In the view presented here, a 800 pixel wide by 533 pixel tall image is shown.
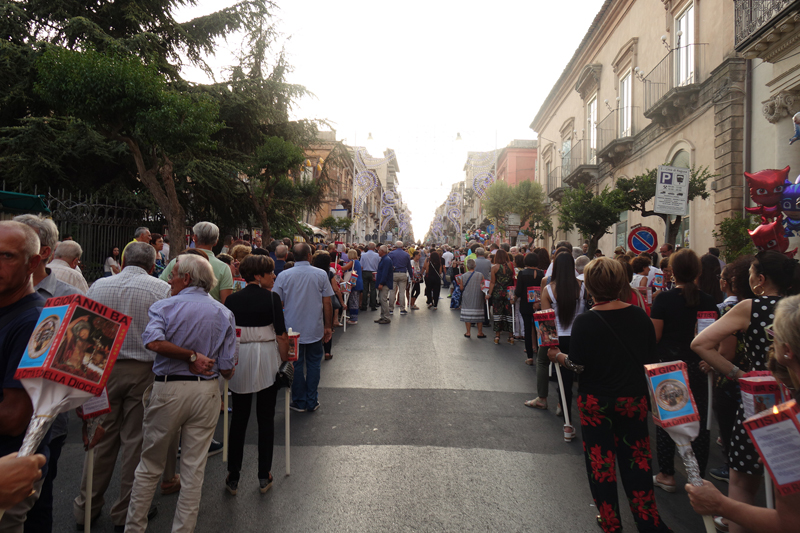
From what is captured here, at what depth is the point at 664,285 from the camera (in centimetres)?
838

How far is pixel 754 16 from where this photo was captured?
1131 cm

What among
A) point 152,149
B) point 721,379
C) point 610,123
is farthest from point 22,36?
point 610,123

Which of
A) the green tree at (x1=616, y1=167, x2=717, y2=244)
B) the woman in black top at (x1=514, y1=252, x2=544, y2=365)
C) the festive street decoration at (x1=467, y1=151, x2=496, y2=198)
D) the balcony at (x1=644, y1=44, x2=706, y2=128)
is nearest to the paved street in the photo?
the woman in black top at (x1=514, y1=252, x2=544, y2=365)

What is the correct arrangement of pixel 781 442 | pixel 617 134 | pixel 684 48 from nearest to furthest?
pixel 781 442, pixel 684 48, pixel 617 134

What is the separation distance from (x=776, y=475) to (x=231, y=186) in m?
18.7

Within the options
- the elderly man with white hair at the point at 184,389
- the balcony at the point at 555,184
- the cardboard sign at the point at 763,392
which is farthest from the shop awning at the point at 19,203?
the balcony at the point at 555,184

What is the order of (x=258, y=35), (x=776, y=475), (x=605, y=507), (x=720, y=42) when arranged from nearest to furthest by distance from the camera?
(x=776, y=475)
(x=605, y=507)
(x=720, y=42)
(x=258, y=35)

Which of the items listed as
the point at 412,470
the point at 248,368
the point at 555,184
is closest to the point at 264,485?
the point at 248,368

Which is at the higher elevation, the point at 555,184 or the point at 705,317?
the point at 555,184

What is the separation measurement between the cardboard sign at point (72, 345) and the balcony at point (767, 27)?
12.0m

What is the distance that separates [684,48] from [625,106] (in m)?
5.12

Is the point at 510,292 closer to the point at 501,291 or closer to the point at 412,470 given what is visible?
the point at 501,291

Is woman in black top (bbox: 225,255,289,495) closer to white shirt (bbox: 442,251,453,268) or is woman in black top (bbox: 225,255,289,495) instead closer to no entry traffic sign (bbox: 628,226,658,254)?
no entry traffic sign (bbox: 628,226,658,254)

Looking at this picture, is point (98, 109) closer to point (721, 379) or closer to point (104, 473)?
point (104, 473)
